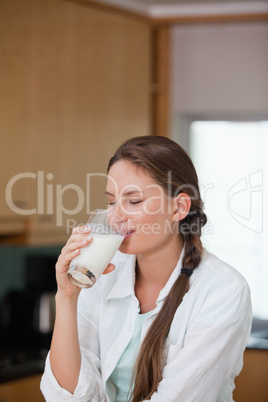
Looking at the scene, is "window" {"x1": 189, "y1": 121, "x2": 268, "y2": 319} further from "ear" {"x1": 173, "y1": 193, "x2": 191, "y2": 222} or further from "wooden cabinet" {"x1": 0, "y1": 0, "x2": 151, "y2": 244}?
"ear" {"x1": 173, "y1": 193, "x2": 191, "y2": 222}

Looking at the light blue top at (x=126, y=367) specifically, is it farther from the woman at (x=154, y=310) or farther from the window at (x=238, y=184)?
the window at (x=238, y=184)

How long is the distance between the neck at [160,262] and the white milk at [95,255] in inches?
7.8

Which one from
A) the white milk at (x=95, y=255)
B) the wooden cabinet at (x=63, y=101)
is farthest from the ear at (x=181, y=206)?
the wooden cabinet at (x=63, y=101)

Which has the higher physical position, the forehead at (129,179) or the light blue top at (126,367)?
the forehead at (129,179)

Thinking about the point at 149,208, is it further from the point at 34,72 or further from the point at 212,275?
the point at 34,72

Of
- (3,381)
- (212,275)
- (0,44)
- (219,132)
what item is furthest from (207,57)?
(212,275)

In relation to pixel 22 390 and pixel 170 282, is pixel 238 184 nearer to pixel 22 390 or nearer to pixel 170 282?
pixel 22 390

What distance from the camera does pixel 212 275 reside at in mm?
1426

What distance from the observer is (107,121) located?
3.37m

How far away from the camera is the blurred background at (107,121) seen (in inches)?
116

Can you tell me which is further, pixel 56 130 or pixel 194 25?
pixel 194 25

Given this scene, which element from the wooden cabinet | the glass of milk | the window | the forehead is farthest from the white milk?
the window

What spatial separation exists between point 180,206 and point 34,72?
170 centimetres

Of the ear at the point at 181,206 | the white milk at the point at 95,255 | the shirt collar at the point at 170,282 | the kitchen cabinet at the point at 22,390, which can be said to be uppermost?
the ear at the point at 181,206
